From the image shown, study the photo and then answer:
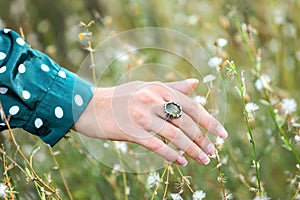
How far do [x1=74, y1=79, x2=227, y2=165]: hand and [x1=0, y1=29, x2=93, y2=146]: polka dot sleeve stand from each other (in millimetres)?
37

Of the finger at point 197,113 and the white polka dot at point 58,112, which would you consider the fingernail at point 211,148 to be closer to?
the finger at point 197,113

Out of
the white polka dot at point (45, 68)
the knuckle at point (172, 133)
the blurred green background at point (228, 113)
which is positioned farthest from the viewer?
the blurred green background at point (228, 113)

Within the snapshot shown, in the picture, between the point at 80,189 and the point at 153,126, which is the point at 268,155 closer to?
the point at 80,189

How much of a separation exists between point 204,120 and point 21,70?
331 mm

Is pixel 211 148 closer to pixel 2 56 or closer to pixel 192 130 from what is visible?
pixel 192 130

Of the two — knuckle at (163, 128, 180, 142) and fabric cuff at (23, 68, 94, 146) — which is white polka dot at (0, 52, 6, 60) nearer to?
fabric cuff at (23, 68, 94, 146)

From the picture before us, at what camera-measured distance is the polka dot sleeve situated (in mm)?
980

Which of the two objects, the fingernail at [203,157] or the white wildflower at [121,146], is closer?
the fingernail at [203,157]

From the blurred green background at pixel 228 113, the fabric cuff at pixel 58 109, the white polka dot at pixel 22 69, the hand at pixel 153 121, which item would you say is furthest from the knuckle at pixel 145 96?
the blurred green background at pixel 228 113

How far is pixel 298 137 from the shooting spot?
1003 millimetres

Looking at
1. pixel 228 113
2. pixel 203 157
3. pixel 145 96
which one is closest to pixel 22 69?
pixel 145 96

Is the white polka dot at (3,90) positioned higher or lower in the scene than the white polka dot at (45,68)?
lower

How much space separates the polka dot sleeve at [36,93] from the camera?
0.98m

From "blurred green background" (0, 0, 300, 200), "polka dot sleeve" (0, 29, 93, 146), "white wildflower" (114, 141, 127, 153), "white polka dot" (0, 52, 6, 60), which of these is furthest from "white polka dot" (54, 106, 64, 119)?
"white wildflower" (114, 141, 127, 153)
